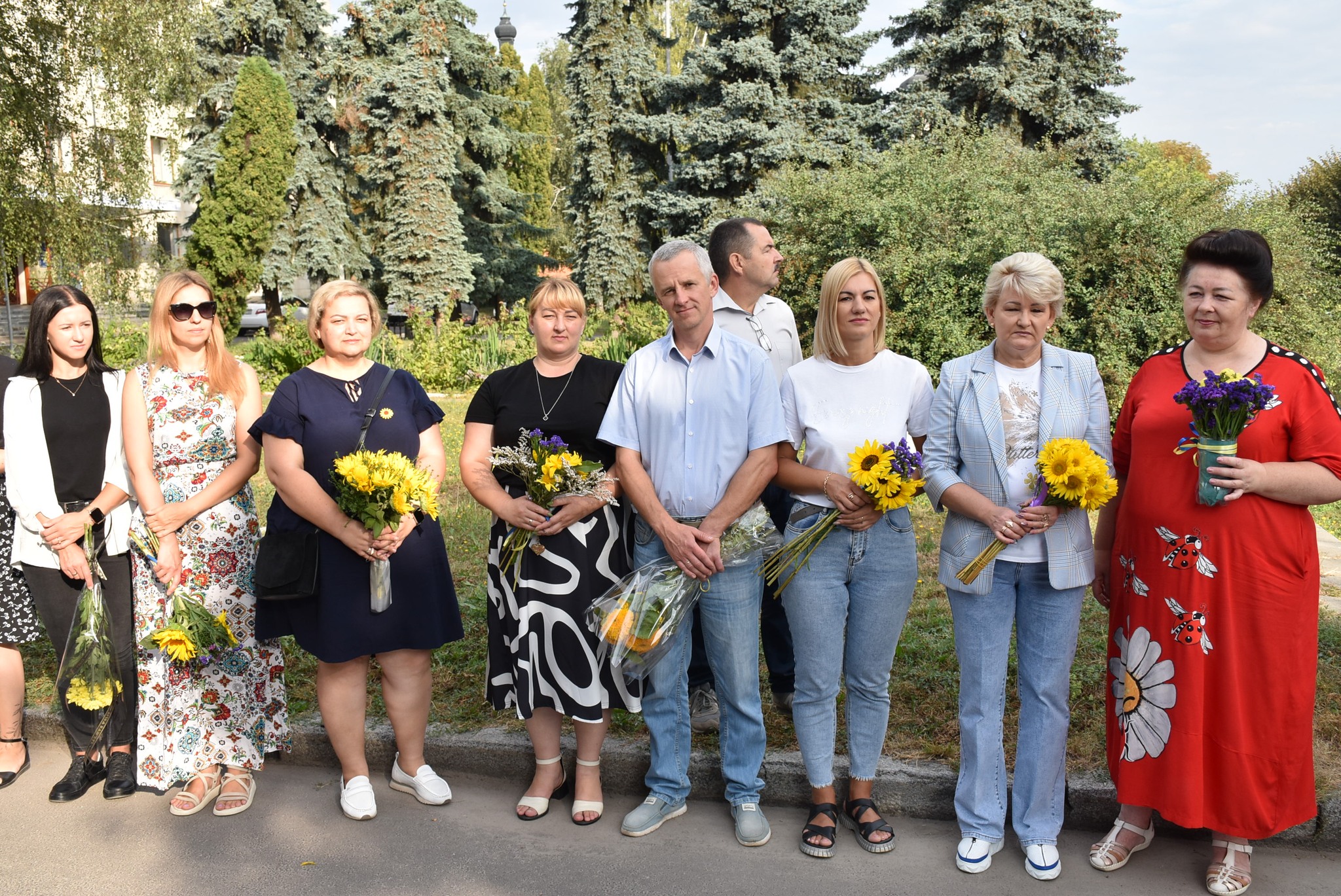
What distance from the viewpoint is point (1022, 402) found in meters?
3.47

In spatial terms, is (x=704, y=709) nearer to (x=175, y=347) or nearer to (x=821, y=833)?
(x=821, y=833)

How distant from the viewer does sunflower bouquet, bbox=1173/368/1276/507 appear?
9.87 ft

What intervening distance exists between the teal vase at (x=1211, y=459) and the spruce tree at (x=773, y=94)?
1765 cm

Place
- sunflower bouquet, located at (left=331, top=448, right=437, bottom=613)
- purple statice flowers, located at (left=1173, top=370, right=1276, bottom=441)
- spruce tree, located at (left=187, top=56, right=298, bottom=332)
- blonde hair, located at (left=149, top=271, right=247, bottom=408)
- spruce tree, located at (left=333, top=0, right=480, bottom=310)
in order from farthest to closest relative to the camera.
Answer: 1. spruce tree, located at (left=187, top=56, right=298, bottom=332)
2. spruce tree, located at (left=333, top=0, right=480, bottom=310)
3. blonde hair, located at (left=149, top=271, right=247, bottom=408)
4. sunflower bouquet, located at (left=331, top=448, right=437, bottom=613)
5. purple statice flowers, located at (left=1173, top=370, right=1276, bottom=441)

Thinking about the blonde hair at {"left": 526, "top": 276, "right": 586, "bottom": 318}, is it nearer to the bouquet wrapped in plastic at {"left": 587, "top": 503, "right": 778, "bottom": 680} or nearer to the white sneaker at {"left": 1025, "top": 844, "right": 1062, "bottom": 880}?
the bouquet wrapped in plastic at {"left": 587, "top": 503, "right": 778, "bottom": 680}

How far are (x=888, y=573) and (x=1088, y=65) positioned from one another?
19029mm

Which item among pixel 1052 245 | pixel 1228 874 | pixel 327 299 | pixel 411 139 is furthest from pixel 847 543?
pixel 411 139

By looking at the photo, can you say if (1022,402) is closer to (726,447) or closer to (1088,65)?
(726,447)

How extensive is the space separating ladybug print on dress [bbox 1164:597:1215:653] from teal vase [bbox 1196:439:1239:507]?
0.38 metres

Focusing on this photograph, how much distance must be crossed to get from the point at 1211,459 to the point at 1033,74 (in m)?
18.0

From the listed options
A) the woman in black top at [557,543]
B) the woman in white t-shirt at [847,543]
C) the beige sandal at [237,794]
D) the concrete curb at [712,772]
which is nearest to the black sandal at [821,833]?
the woman in white t-shirt at [847,543]

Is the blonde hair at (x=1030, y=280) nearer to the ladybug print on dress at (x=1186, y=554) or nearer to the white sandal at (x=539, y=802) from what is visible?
the ladybug print on dress at (x=1186, y=554)

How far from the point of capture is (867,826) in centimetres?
371

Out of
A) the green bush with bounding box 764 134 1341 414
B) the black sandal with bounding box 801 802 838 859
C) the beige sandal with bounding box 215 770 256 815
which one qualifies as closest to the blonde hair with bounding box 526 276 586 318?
the black sandal with bounding box 801 802 838 859
